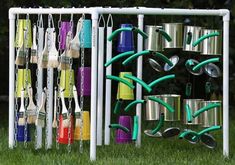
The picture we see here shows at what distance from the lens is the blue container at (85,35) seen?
6707mm

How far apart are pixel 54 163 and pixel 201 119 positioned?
1.63m

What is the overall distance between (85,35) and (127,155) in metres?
1.28

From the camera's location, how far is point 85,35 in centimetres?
673

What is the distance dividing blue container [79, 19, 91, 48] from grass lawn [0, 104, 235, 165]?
1108mm

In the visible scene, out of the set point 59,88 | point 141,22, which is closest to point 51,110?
point 59,88

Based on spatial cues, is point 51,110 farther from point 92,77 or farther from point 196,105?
point 196,105

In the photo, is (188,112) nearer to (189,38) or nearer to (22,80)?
(189,38)

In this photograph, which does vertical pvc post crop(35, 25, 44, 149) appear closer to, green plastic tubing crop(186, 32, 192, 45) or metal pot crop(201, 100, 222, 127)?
green plastic tubing crop(186, 32, 192, 45)

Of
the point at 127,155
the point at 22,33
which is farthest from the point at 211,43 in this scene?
the point at 22,33

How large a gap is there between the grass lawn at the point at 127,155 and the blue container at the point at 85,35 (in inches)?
43.6

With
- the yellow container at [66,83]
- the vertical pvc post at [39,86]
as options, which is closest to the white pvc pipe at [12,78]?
the vertical pvc post at [39,86]

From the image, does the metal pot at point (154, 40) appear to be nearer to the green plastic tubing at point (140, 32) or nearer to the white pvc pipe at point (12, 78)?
the green plastic tubing at point (140, 32)

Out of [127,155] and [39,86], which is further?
[39,86]

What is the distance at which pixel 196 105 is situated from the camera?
687 cm
